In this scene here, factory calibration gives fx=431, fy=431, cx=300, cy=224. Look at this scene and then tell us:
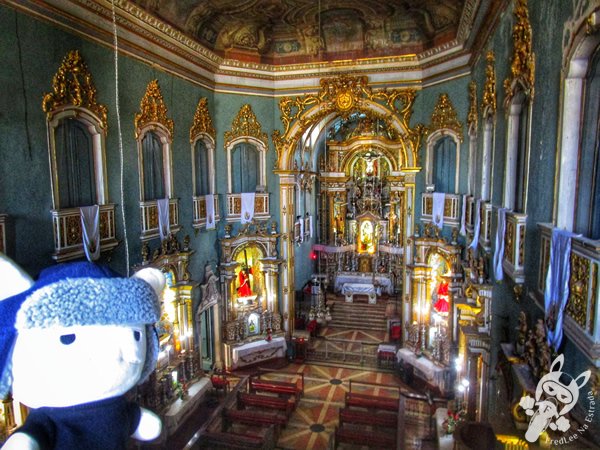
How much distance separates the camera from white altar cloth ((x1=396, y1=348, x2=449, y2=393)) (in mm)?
13188

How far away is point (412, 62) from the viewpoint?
1417 cm

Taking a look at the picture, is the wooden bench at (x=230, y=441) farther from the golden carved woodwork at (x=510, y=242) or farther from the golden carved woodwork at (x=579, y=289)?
the golden carved woodwork at (x=579, y=289)

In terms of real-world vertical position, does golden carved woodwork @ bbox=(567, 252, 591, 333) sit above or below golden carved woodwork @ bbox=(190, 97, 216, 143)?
below

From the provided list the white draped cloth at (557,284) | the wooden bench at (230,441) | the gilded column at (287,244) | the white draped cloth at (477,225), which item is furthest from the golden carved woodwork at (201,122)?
the white draped cloth at (557,284)

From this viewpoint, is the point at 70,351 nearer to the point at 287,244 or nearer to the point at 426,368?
the point at 426,368

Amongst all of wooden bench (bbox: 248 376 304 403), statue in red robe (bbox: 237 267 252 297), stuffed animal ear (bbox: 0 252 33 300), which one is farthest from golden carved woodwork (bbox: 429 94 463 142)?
stuffed animal ear (bbox: 0 252 33 300)

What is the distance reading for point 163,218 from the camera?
1175 cm

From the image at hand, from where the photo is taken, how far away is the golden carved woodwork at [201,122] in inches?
524

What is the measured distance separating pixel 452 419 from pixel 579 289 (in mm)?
6873

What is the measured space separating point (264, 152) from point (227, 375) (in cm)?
760

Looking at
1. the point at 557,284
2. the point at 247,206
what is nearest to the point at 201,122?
the point at 247,206

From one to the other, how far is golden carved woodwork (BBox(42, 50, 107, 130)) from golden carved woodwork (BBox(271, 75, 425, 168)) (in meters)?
7.13

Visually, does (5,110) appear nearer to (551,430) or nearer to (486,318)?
(551,430)

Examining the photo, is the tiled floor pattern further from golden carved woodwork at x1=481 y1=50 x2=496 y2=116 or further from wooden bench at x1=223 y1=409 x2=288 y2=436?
golden carved woodwork at x1=481 y1=50 x2=496 y2=116
